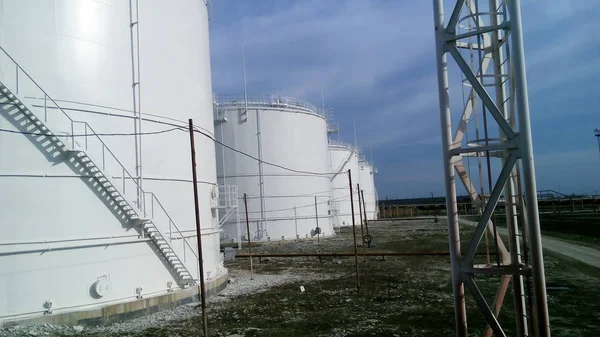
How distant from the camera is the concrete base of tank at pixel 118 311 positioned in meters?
10.4

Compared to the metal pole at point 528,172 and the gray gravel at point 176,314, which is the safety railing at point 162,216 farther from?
the metal pole at point 528,172

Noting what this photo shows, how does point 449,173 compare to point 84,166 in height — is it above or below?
below

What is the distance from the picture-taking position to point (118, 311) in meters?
11.5

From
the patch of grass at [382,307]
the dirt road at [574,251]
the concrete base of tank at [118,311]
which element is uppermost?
the concrete base of tank at [118,311]

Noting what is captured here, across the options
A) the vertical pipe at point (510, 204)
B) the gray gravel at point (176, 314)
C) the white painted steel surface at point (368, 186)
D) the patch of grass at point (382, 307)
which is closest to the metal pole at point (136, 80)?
the gray gravel at point (176, 314)

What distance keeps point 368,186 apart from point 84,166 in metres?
56.2

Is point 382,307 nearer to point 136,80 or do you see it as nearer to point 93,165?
point 93,165

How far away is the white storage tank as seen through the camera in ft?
34.5

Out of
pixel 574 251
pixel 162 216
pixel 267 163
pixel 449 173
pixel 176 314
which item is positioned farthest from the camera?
pixel 267 163

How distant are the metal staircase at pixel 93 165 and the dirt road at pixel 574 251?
12152mm

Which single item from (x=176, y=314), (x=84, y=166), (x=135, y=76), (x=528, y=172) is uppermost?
(x=135, y=76)

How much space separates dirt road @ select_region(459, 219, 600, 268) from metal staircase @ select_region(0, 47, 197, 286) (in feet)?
39.9

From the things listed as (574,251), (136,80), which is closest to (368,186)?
(574,251)

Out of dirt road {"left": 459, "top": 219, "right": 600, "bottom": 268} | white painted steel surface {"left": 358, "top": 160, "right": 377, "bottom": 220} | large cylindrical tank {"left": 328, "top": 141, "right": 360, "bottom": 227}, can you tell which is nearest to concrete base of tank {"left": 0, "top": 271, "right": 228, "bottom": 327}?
dirt road {"left": 459, "top": 219, "right": 600, "bottom": 268}
